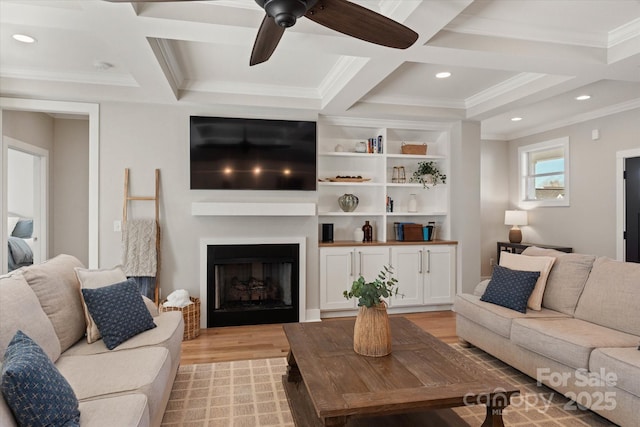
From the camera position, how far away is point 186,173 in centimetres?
428

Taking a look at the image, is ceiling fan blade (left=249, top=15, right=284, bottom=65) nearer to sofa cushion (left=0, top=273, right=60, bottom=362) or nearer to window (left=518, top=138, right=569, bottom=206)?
sofa cushion (left=0, top=273, right=60, bottom=362)

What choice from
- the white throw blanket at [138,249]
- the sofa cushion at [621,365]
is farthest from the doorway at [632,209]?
the white throw blanket at [138,249]

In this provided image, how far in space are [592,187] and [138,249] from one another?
18.7 ft

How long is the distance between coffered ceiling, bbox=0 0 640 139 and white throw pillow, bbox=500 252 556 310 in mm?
1574

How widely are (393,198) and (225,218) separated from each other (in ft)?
7.57

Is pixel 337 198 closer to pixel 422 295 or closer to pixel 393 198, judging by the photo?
pixel 393 198

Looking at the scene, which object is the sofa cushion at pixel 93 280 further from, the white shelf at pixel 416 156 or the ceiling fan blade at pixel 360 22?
the white shelf at pixel 416 156

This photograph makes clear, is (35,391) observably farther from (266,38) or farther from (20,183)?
(20,183)

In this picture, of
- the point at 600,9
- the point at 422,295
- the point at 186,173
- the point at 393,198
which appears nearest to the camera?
the point at 600,9

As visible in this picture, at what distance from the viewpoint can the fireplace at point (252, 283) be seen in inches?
170

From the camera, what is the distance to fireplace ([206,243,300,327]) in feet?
14.2

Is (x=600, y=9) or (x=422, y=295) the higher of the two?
(x=600, y=9)


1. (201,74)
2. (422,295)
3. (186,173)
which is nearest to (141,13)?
(201,74)

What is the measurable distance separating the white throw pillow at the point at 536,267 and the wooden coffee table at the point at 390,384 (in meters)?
1.21
